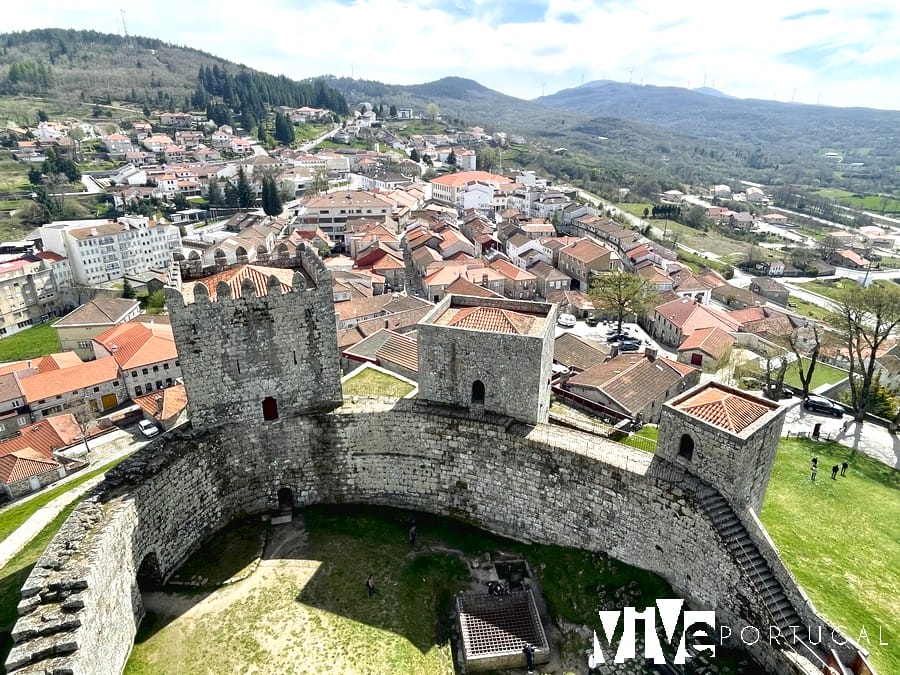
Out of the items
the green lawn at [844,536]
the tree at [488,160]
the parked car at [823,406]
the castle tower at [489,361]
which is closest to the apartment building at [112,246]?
the castle tower at [489,361]

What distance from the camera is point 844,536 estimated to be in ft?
65.5

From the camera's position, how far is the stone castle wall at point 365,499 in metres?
13.9

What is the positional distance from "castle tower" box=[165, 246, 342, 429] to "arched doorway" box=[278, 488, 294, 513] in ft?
11.0

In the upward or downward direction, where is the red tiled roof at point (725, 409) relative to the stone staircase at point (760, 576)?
upward

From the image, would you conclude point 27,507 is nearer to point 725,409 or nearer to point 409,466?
point 409,466

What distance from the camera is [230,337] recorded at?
18.7 metres

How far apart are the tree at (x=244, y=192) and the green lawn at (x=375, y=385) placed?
9528 centimetres

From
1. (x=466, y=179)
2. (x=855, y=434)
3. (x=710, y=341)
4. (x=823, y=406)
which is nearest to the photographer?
(x=855, y=434)

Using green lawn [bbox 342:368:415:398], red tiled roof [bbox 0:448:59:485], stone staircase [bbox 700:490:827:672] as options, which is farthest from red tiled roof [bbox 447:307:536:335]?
red tiled roof [bbox 0:448:59:485]

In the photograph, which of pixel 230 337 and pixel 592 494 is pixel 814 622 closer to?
pixel 592 494

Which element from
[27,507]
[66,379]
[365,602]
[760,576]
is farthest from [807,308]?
[66,379]

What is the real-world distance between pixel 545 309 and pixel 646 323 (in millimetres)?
46313

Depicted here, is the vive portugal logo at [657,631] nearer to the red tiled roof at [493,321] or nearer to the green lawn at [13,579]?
the red tiled roof at [493,321]

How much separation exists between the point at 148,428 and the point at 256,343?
3146 cm
